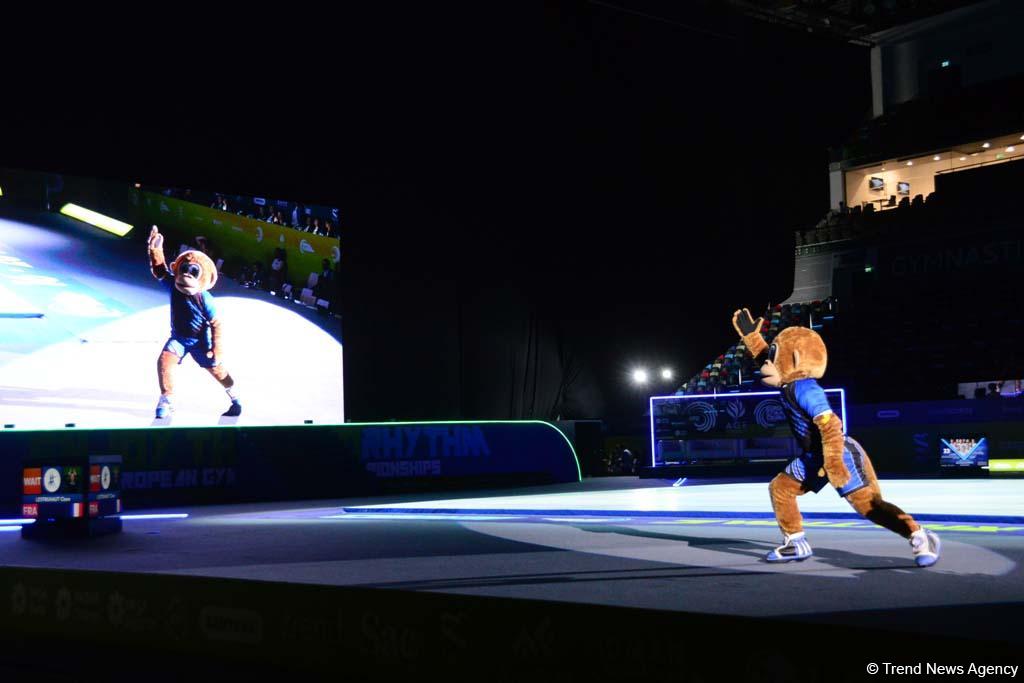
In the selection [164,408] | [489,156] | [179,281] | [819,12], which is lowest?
[164,408]

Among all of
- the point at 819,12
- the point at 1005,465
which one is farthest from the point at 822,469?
the point at 819,12

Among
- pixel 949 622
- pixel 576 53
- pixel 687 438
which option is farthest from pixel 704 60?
pixel 949 622

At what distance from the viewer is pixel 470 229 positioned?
62.8ft

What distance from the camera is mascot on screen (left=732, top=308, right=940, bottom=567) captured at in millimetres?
6359

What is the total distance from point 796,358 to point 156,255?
10.6 metres

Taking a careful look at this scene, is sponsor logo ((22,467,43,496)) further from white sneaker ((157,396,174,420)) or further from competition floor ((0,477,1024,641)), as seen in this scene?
white sneaker ((157,396,174,420))

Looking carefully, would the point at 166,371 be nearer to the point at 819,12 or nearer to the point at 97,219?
the point at 97,219

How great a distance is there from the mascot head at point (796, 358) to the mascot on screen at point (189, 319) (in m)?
10.0

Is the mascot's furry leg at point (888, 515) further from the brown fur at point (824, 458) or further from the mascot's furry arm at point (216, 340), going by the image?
the mascot's furry arm at point (216, 340)

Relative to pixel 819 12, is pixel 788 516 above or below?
below

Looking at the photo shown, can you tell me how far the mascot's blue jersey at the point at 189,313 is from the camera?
48.6 feet

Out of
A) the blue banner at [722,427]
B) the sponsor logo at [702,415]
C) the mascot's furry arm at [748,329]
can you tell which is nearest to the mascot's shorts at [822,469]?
the mascot's furry arm at [748,329]

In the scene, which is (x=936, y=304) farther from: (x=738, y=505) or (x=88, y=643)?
(x=88, y=643)

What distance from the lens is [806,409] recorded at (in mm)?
6484
